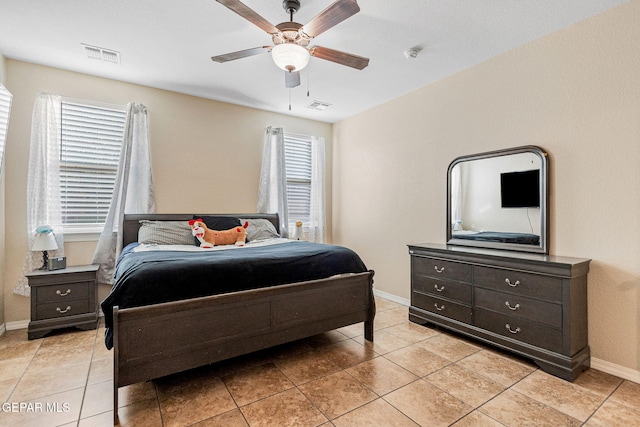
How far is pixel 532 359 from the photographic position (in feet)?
7.72

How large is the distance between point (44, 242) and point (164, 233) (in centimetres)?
103

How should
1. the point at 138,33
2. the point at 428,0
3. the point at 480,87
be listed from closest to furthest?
the point at 428,0 < the point at 138,33 < the point at 480,87

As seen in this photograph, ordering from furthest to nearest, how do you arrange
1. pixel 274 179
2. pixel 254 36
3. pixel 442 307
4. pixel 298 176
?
pixel 298 176
pixel 274 179
pixel 442 307
pixel 254 36

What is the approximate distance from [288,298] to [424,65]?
8.59 feet

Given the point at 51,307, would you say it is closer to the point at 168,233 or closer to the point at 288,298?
the point at 168,233

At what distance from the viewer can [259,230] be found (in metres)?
3.84

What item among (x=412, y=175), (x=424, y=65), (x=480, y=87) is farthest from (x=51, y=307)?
(x=480, y=87)

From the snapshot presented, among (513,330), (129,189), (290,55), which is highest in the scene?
(290,55)

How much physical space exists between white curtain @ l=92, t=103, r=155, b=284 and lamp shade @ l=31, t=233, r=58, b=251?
407 millimetres

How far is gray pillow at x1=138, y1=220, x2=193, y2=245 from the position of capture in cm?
320

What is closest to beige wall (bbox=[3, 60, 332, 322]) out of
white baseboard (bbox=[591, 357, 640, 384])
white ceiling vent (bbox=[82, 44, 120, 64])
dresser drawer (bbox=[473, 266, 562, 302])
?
white ceiling vent (bbox=[82, 44, 120, 64])

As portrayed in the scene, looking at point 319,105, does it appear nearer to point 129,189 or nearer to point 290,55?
point 290,55

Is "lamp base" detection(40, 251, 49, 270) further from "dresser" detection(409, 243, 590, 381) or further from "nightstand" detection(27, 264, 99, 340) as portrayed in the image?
"dresser" detection(409, 243, 590, 381)

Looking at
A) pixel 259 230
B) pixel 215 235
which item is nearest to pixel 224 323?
pixel 215 235
